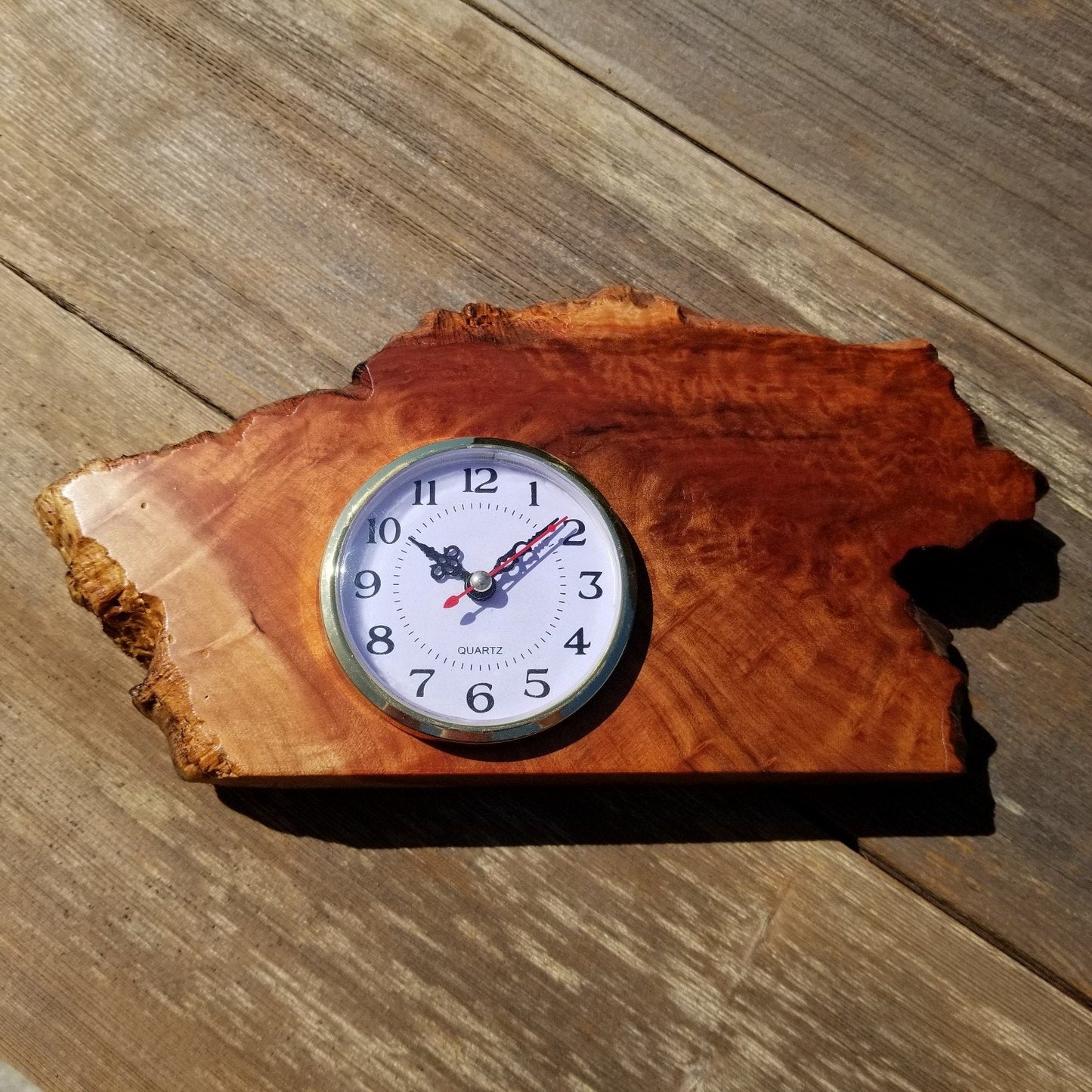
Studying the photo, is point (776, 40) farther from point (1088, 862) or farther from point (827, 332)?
point (1088, 862)

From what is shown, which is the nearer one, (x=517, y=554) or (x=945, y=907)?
(x=517, y=554)

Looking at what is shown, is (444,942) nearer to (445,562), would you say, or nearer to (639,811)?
(639,811)

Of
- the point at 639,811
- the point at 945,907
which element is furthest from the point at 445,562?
the point at 945,907

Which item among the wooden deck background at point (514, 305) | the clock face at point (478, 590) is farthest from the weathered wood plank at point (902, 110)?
the clock face at point (478, 590)

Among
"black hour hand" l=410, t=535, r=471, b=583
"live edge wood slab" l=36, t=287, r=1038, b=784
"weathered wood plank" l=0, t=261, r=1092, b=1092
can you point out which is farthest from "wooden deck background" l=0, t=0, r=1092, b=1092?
"black hour hand" l=410, t=535, r=471, b=583

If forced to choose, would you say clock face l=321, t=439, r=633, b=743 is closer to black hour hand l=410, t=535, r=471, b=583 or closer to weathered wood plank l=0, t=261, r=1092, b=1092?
black hour hand l=410, t=535, r=471, b=583

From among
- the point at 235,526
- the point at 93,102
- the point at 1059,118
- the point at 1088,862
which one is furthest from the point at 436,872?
the point at 1059,118

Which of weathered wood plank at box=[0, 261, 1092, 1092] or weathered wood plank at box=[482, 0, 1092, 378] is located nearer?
weathered wood plank at box=[0, 261, 1092, 1092]
